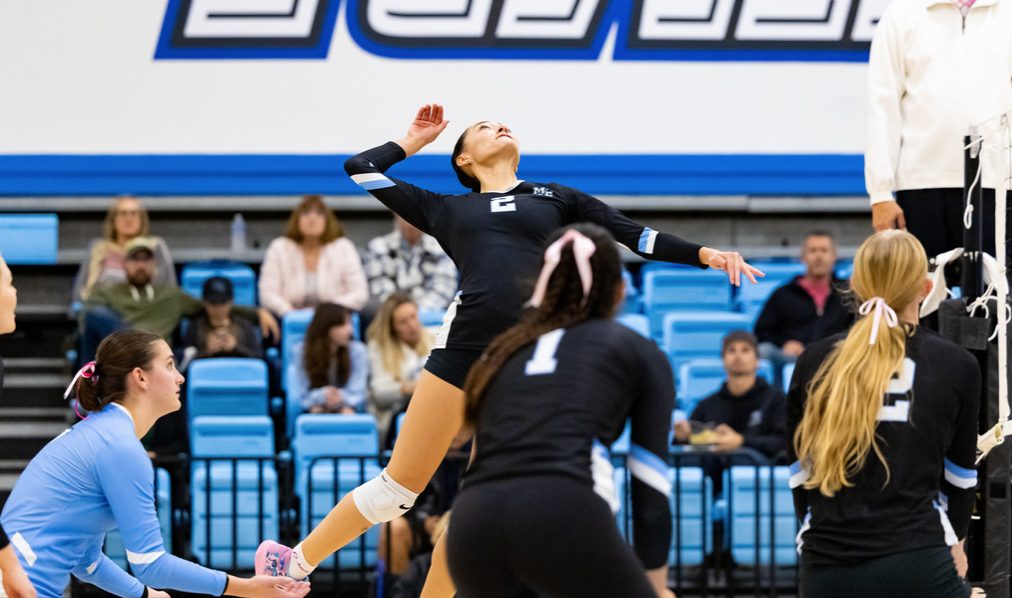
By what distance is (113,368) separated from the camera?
3057 millimetres

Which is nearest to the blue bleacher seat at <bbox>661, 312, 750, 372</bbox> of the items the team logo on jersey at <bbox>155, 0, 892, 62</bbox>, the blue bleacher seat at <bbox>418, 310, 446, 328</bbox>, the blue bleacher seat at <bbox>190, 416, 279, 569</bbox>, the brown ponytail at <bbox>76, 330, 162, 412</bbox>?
the blue bleacher seat at <bbox>418, 310, 446, 328</bbox>

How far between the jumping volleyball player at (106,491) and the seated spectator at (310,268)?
399cm

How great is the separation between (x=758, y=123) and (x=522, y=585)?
6524mm

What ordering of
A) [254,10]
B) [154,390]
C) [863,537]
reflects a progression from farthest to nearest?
[254,10]
[154,390]
[863,537]

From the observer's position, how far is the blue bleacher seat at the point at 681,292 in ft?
25.6

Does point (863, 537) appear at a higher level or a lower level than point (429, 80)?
lower

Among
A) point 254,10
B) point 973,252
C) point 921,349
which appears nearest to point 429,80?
point 254,10

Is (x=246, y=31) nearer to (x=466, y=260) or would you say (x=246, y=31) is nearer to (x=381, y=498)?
(x=466, y=260)

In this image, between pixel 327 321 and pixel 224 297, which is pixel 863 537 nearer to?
pixel 327 321

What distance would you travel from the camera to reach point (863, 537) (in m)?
2.71

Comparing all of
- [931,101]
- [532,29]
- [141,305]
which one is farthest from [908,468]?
[532,29]

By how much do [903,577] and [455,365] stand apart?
128 cm

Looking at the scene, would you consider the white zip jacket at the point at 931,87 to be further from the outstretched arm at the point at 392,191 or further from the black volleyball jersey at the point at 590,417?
the black volleyball jersey at the point at 590,417

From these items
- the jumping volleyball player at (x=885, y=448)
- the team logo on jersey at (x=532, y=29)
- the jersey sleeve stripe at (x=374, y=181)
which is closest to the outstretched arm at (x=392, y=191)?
the jersey sleeve stripe at (x=374, y=181)
